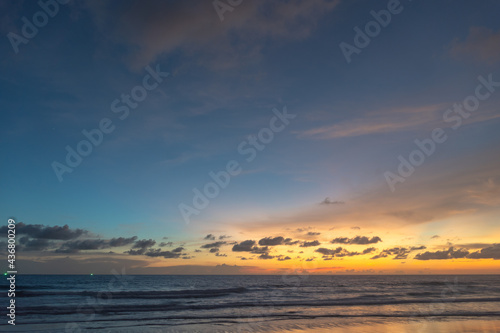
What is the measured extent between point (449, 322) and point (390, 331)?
6.43 meters

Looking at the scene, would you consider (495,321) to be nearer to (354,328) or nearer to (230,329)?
(354,328)

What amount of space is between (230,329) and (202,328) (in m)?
1.92

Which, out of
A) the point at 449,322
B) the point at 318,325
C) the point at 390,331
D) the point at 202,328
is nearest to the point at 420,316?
the point at 449,322

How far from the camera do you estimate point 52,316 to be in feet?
87.9

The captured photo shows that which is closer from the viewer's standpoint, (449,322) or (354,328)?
(354,328)

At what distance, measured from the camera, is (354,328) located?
21.0 m

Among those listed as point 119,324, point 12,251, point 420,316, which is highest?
point 12,251

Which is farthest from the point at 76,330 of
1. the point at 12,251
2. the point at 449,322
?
the point at 449,322

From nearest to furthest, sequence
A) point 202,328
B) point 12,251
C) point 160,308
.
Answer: point 12,251, point 202,328, point 160,308

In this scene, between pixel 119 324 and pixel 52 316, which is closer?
pixel 119 324

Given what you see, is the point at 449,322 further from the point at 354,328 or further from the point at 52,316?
the point at 52,316

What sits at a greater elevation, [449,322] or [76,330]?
[76,330]

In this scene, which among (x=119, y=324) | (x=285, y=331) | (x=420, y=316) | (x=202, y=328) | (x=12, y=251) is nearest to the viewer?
(x=12, y=251)

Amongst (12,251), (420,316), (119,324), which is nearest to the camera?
(12,251)
